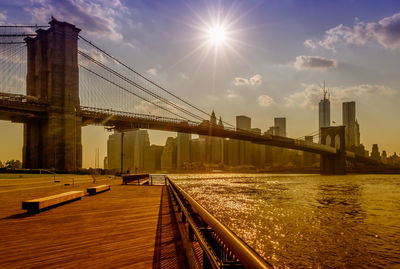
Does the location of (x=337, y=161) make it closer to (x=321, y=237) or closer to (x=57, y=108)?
(x=57, y=108)

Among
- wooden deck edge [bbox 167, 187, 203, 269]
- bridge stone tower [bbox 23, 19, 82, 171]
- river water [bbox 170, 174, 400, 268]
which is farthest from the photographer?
bridge stone tower [bbox 23, 19, 82, 171]

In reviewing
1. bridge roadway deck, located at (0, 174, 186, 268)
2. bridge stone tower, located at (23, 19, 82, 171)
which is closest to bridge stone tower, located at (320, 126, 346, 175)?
bridge stone tower, located at (23, 19, 82, 171)

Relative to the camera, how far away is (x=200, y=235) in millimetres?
3871

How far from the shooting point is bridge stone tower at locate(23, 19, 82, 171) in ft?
126

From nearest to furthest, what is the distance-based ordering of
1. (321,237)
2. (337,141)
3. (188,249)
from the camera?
(188,249) < (321,237) < (337,141)

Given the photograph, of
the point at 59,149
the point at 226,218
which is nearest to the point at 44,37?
the point at 59,149

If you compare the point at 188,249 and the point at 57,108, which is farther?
the point at 57,108

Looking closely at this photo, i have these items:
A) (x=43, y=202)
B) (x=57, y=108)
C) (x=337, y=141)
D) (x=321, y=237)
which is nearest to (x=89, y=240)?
(x=43, y=202)

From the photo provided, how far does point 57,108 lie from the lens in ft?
128

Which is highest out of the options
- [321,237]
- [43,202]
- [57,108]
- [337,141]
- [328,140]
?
[57,108]

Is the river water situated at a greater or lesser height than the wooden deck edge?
lesser

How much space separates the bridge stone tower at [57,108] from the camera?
126ft

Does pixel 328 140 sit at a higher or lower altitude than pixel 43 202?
higher

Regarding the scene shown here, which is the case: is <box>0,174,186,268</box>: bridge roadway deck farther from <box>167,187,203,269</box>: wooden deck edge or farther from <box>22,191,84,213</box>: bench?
<box>22,191,84,213</box>: bench
